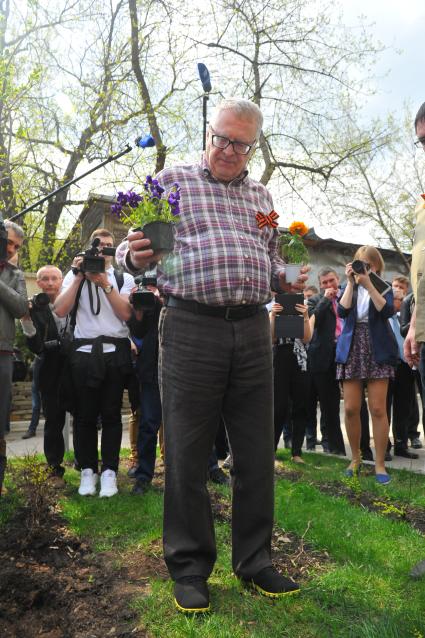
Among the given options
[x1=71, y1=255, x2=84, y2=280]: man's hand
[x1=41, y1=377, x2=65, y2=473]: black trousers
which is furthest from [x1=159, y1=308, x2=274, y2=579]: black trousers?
[x1=41, y1=377, x2=65, y2=473]: black trousers

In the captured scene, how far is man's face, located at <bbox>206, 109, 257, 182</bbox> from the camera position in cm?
279

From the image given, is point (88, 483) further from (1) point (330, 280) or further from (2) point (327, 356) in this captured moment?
(1) point (330, 280)

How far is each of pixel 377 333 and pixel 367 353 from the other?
0.22 meters

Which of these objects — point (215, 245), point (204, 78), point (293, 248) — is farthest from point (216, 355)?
point (204, 78)

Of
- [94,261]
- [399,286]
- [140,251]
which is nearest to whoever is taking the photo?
[140,251]

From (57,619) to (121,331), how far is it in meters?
2.66

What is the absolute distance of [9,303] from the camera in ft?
13.9

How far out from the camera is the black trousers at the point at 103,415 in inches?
184

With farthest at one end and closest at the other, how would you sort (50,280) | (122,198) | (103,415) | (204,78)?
1. (204,78)
2. (50,280)
3. (103,415)
4. (122,198)

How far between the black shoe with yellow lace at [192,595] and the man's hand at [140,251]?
60.2 inches

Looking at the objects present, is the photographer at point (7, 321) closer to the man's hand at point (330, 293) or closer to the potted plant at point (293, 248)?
the potted plant at point (293, 248)

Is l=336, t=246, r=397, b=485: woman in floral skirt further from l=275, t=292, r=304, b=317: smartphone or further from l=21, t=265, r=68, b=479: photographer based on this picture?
l=21, t=265, r=68, b=479: photographer

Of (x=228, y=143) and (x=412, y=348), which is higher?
(x=228, y=143)

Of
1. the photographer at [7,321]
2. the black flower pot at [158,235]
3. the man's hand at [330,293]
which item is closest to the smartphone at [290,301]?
the black flower pot at [158,235]
